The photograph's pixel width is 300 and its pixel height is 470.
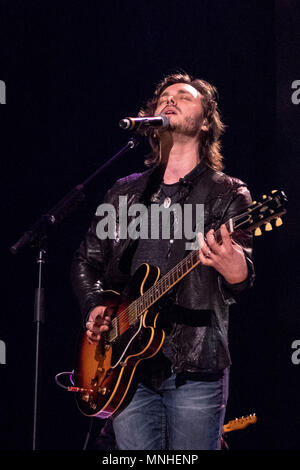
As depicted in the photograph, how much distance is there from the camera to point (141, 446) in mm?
2395

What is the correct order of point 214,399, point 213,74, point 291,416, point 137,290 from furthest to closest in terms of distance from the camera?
point 213,74 → point 291,416 → point 137,290 → point 214,399

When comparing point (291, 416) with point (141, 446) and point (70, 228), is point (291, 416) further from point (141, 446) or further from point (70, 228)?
point (70, 228)

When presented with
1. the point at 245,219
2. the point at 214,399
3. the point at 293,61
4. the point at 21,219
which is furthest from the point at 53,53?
the point at 214,399

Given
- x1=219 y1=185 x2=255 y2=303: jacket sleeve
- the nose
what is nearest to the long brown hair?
the nose

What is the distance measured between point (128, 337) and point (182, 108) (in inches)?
46.5

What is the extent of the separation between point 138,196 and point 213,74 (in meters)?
1.42

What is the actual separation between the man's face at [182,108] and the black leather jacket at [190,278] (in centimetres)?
25

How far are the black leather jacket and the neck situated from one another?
8cm

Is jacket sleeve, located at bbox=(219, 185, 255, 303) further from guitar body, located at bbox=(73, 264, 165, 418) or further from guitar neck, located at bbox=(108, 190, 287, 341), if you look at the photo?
guitar body, located at bbox=(73, 264, 165, 418)

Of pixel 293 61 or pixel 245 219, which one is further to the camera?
pixel 293 61

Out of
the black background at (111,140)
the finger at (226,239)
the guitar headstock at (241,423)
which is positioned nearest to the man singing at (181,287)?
the finger at (226,239)

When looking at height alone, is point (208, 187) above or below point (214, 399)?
above

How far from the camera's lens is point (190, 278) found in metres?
2.46

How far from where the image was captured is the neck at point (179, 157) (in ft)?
9.48
